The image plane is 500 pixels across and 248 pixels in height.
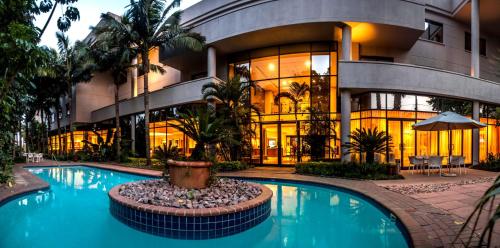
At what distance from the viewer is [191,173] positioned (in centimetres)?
678

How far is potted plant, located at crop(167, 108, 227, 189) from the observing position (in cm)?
679

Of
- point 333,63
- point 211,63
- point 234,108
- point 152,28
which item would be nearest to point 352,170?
point 234,108

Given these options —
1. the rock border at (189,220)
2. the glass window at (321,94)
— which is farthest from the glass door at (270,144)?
the rock border at (189,220)

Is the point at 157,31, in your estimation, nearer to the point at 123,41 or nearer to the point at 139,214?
the point at 123,41

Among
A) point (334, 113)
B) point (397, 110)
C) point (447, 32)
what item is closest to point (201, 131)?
point (334, 113)

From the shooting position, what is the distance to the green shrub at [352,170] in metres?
10.5

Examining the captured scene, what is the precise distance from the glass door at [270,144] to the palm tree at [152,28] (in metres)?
5.39

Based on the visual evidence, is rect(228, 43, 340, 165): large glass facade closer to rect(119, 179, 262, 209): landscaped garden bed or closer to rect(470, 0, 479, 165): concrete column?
rect(470, 0, 479, 165): concrete column

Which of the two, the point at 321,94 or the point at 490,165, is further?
the point at 321,94

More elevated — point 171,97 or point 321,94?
point 171,97

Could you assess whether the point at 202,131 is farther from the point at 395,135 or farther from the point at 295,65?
the point at 395,135

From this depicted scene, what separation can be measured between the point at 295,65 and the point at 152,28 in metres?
7.62

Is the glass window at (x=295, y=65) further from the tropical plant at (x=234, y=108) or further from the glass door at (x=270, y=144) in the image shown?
the glass door at (x=270, y=144)

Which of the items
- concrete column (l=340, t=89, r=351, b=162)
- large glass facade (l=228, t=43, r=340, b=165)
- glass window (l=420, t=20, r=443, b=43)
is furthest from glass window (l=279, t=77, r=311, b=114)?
glass window (l=420, t=20, r=443, b=43)
